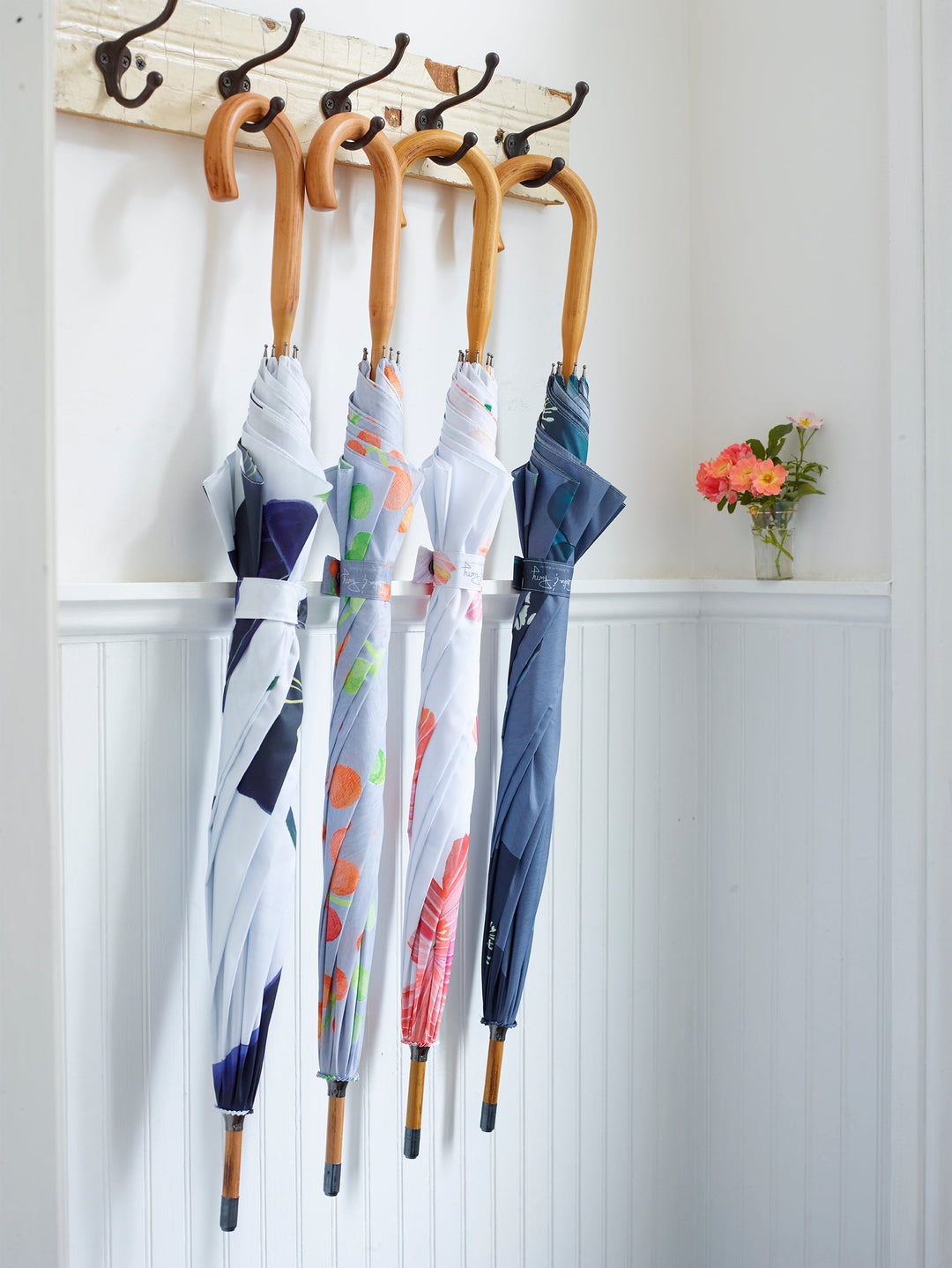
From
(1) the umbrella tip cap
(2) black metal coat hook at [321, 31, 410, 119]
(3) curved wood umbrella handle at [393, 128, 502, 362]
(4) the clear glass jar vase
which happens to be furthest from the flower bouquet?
(1) the umbrella tip cap

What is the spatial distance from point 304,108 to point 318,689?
0.60 meters

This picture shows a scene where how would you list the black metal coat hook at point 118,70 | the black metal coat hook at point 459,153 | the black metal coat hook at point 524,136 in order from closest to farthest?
the black metal coat hook at point 118,70, the black metal coat hook at point 459,153, the black metal coat hook at point 524,136

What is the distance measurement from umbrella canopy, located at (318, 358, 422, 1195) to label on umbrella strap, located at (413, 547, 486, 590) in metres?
0.07

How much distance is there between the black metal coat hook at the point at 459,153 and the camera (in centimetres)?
106

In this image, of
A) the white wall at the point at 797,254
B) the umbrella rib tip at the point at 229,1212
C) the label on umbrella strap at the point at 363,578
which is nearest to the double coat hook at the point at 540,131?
the white wall at the point at 797,254

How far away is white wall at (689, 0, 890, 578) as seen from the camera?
119cm

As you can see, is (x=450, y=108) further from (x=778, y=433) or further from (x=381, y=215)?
(x=778, y=433)

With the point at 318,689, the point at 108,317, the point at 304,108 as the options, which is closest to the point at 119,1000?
the point at 318,689

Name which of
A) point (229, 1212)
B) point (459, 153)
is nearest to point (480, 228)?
point (459, 153)

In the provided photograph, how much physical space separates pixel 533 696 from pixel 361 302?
0.47 meters

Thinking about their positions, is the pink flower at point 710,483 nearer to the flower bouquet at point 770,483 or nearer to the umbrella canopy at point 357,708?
the flower bouquet at point 770,483

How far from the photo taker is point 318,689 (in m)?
1.09

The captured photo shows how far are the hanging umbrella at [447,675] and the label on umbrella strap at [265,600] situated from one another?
0.58ft

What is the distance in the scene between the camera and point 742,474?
48.7 inches
